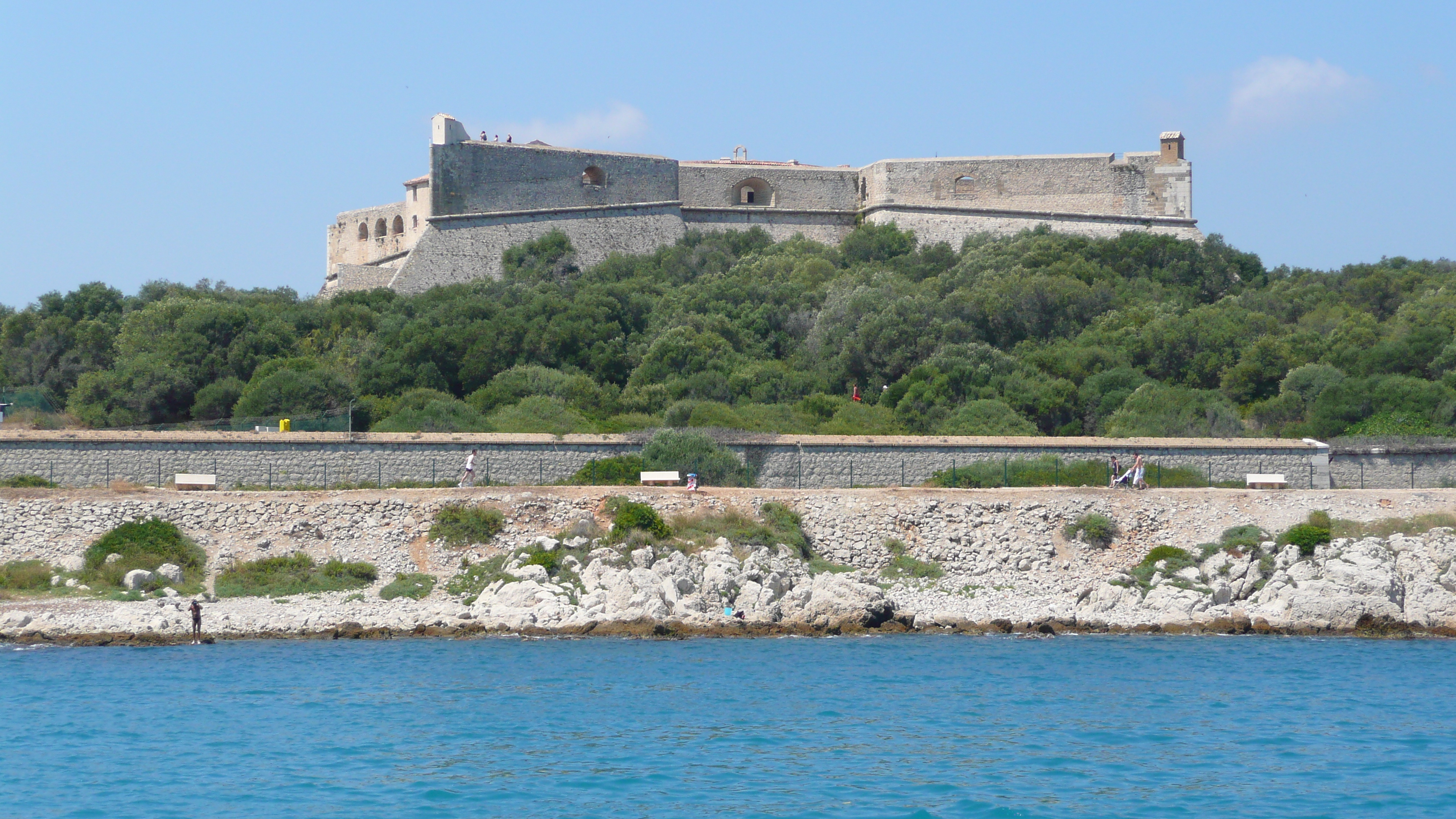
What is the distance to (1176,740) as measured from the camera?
48.1 ft

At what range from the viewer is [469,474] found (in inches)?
945

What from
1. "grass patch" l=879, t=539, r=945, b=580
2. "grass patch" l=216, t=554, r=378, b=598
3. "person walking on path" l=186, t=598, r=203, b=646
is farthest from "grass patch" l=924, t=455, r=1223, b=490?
"person walking on path" l=186, t=598, r=203, b=646

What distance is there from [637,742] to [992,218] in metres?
35.6

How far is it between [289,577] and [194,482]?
3.09 meters

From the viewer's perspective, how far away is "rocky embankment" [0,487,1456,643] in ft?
65.8

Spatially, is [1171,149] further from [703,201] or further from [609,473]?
[609,473]

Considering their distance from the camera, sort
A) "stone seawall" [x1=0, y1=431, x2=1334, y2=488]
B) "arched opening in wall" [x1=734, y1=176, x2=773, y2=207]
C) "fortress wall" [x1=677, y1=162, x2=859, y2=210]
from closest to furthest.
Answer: "stone seawall" [x1=0, y1=431, x2=1334, y2=488] < "fortress wall" [x1=677, y1=162, x2=859, y2=210] < "arched opening in wall" [x1=734, y1=176, x2=773, y2=207]

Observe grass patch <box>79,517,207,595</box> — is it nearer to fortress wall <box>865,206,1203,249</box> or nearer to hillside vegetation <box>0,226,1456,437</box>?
hillside vegetation <box>0,226,1456,437</box>

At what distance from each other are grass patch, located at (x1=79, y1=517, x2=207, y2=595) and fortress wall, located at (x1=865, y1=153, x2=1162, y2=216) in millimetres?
30816

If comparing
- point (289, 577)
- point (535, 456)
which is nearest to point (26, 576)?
point (289, 577)

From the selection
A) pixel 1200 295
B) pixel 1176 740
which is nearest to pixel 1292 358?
pixel 1200 295

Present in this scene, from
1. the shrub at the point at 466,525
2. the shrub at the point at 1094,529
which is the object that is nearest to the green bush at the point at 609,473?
the shrub at the point at 466,525

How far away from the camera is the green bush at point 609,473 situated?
79.9 feet

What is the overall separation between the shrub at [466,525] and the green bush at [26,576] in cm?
518
